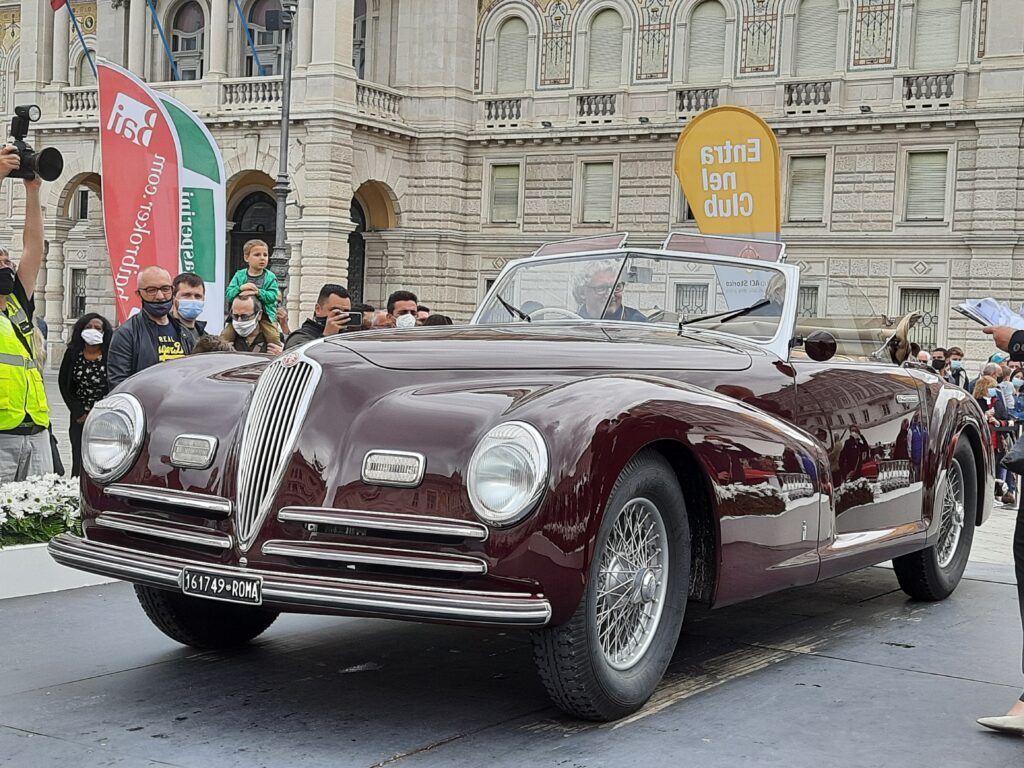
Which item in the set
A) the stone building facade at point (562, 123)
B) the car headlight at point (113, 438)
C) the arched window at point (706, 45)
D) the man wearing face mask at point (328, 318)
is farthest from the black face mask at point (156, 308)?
the arched window at point (706, 45)

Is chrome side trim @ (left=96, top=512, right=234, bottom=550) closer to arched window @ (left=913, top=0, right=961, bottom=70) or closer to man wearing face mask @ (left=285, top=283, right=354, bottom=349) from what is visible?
man wearing face mask @ (left=285, top=283, right=354, bottom=349)

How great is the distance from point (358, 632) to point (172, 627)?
3.14ft

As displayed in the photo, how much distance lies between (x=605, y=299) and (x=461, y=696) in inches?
93.0

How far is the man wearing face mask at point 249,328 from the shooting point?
10.1 meters

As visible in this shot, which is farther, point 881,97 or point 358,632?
point 881,97

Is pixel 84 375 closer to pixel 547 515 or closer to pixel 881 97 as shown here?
pixel 547 515

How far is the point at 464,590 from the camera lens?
438cm

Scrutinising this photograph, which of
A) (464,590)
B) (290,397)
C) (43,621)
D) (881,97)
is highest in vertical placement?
(881,97)

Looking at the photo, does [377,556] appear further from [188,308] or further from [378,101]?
[378,101]

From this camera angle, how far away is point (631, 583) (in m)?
4.84

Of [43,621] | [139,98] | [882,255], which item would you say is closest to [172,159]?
[139,98]

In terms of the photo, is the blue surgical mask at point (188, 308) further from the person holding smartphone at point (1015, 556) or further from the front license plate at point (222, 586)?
the person holding smartphone at point (1015, 556)

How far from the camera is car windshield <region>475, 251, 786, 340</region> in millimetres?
6668

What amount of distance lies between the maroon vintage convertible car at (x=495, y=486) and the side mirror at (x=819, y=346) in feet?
0.06
